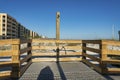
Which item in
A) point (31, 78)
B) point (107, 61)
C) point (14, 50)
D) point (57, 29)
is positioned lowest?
point (31, 78)

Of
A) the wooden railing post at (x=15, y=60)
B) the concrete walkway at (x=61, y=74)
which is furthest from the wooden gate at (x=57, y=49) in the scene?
A: the wooden railing post at (x=15, y=60)

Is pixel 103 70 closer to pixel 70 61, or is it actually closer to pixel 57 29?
pixel 70 61

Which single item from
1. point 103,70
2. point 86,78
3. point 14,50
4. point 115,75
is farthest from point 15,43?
point 115,75

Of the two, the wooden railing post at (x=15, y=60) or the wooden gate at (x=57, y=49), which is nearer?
the wooden railing post at (x=15, y=60)

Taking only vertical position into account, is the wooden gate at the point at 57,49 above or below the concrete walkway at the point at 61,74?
above

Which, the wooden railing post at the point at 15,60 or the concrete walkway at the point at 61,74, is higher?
the wooden railing post at the point at 15,60

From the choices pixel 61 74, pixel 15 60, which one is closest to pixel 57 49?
pixel 61 74

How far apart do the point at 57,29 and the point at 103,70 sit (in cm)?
440

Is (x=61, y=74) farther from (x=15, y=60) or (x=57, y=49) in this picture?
(x=57, y=49)

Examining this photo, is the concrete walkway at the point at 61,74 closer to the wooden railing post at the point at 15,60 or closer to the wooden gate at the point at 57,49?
the wooden railing post at the point at 15,60

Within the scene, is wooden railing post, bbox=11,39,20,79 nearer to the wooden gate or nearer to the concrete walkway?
the concrete walkway

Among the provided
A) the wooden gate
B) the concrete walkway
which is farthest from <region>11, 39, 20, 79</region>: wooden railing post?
the wooden gate

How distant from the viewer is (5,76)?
4801mm

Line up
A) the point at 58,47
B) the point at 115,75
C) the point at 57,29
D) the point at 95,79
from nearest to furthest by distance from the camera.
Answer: the point at 95,79 < the point at 115,75 < the point at 58,47 < the point at 57,29
